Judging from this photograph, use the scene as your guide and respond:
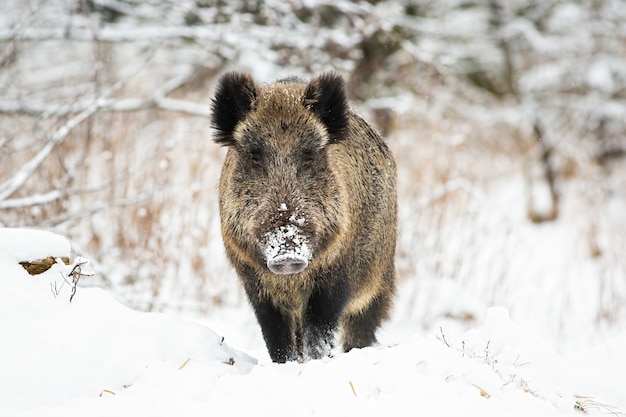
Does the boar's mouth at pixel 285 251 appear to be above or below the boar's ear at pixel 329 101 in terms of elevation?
below

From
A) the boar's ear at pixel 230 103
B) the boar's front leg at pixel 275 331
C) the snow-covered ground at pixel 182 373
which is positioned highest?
the boar's ear at pixel 230 103

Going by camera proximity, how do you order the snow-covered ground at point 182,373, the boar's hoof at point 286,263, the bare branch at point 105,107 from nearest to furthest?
1. the snow-covered ground at point 182,373
2. the boar's hoof at point 286,263
3. the bare branch at point 105,107

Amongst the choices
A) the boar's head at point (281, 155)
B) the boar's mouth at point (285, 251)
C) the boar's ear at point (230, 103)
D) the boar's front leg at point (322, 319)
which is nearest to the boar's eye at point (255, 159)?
the boar's head at point (281, 155)

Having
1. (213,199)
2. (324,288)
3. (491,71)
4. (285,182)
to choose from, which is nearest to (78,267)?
Result: (285,182)

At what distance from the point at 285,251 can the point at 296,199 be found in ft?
1.36

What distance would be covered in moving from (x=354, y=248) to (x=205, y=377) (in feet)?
5.38

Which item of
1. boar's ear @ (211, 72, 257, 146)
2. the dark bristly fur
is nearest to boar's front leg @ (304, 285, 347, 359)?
the dark bristly fur

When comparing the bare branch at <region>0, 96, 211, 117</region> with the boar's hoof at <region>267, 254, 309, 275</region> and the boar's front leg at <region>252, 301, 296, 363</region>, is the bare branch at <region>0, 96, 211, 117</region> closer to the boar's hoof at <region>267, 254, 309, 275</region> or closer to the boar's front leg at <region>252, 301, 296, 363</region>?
the boar's front leg at <region>252, 301, 296, 363</region>

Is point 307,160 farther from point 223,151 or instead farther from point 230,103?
point 223,151

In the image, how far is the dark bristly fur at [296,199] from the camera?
358 centimetres

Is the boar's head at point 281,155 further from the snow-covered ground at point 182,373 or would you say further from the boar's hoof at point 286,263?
the snow-covered ground at point 182,373

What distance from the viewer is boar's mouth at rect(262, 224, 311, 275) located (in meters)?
3.16

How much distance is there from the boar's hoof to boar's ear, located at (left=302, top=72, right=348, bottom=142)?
990 millimetres

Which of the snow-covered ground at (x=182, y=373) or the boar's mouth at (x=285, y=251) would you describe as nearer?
the snow-covered ground at (x=182, y=373)
